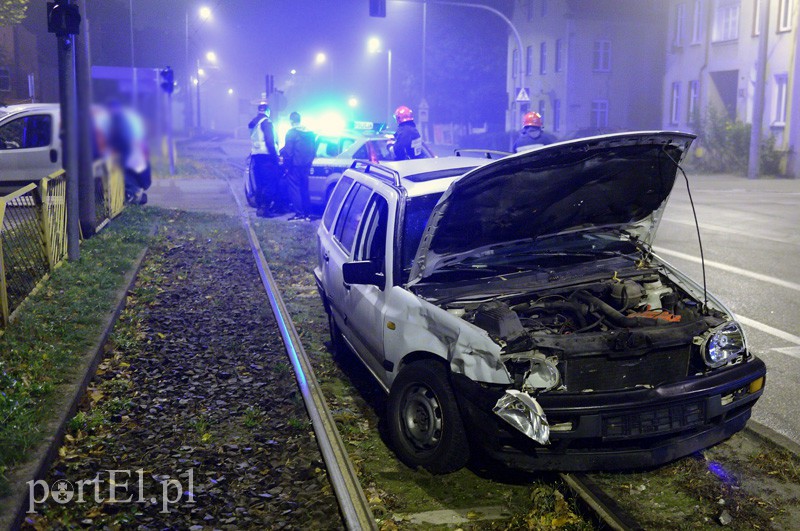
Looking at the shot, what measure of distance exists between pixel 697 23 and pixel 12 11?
2981cm

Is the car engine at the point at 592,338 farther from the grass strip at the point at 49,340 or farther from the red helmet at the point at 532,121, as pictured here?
the red helmet at the point at 532,121

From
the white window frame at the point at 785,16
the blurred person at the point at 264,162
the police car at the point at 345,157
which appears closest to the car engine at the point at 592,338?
the police car at the point at 345,157

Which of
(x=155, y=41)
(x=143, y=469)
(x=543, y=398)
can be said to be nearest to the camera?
(x=543, y=398)

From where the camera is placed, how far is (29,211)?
31.9ft

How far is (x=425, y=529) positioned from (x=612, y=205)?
2562 mm

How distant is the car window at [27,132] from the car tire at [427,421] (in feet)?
43.5

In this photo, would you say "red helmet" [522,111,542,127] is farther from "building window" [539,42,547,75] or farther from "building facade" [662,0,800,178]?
"building window" [539,42,547,75]

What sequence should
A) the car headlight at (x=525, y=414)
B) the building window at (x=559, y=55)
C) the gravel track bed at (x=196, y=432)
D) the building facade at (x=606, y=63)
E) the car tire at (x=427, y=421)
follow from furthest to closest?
1. the building window at (x=559, y=55)
2. the building facade at (x=606, y=63)
3. the car tire at (x=427, y=421)
4. the gravel track bed at (x=196, y=432)
5. the car headlight at (x=525, y=414)

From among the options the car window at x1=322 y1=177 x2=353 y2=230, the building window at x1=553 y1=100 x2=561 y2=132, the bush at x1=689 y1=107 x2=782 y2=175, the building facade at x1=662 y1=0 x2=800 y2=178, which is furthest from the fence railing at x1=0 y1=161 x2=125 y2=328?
the building window at x1=553 y1=100 x2=561 y2=132

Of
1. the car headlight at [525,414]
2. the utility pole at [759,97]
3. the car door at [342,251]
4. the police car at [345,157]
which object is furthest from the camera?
the utility pole at [759,97]

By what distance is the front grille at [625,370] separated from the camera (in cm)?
430

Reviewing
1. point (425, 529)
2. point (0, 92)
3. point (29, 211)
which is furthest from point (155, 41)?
point (425, 529)

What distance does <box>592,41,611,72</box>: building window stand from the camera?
148 ft

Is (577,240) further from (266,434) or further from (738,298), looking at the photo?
(738,298)
